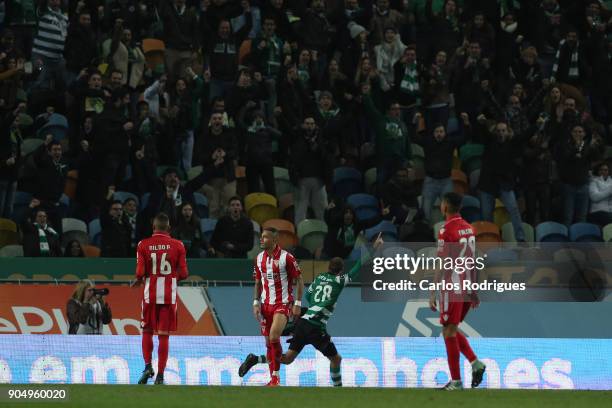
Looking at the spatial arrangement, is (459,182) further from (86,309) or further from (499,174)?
(86,309)

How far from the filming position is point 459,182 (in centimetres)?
2169

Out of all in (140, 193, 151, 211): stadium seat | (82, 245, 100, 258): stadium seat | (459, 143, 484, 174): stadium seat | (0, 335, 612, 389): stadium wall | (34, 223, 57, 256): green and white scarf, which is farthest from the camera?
(459, 143, 484, 174): stadium seat

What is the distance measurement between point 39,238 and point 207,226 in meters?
2.70

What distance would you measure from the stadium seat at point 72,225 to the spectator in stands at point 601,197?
7772 mm

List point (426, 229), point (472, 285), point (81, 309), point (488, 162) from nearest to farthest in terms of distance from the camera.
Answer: point (472, 285) < point (81, 309) < point (426, 229) < point (488, 162)

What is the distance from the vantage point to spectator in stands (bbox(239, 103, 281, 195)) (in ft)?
68.1

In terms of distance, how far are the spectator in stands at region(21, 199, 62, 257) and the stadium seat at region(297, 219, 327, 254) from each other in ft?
12.0

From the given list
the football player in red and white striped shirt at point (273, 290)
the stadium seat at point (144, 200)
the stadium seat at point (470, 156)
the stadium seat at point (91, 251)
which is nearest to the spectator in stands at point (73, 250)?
the stadium seat at point (91, 251)

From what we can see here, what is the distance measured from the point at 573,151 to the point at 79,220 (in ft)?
25.1

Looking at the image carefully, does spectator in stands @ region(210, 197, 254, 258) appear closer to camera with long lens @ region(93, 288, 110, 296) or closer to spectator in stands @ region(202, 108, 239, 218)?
spectator in stands @ region(202, 108, 239, 218)

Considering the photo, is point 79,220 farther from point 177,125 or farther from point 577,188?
point 577,188

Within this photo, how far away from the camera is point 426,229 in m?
19.5

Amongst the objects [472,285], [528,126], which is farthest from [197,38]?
[472,285]

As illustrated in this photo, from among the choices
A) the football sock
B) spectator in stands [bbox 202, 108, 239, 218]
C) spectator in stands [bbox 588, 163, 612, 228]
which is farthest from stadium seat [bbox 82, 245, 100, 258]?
spectator in stands [bbox 588, 163, 612, 228]
